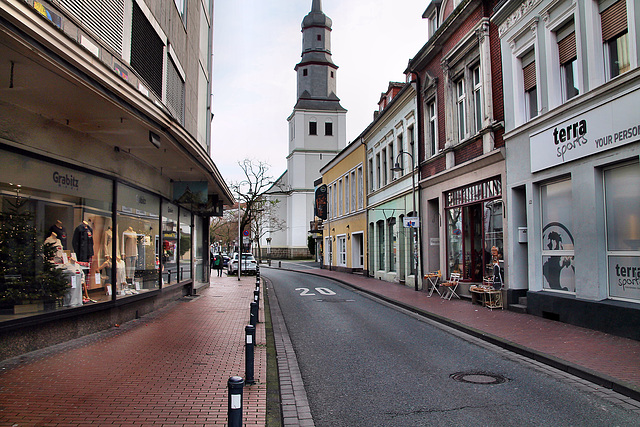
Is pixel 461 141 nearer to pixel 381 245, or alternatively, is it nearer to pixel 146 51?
pixel 146 51

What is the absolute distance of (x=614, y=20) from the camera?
33.1 feet

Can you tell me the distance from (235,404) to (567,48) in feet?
37.3

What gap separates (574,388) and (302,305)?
10.8 meters

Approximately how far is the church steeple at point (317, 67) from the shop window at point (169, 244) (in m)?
56.7

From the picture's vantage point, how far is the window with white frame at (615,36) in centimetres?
983

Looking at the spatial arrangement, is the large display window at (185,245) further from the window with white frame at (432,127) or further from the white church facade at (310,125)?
the white church facade at (310,125)

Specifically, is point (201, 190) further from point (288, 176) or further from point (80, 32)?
point (288, 176)

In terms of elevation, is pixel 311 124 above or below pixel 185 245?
above

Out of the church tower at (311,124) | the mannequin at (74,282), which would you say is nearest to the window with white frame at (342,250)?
the mannequin at (74,282)

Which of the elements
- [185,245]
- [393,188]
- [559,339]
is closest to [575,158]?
[559,339]

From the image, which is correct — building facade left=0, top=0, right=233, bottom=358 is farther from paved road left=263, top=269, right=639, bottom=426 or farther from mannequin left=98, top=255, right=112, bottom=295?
paved road left=263, top=269, right=639, bottom=426

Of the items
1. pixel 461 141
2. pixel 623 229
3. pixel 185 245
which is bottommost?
pixel 185 245

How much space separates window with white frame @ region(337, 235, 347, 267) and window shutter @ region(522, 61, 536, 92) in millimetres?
24825

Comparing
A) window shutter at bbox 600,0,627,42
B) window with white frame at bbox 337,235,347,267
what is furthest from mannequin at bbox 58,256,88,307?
window with white frame at bbox 337,235,347,267
